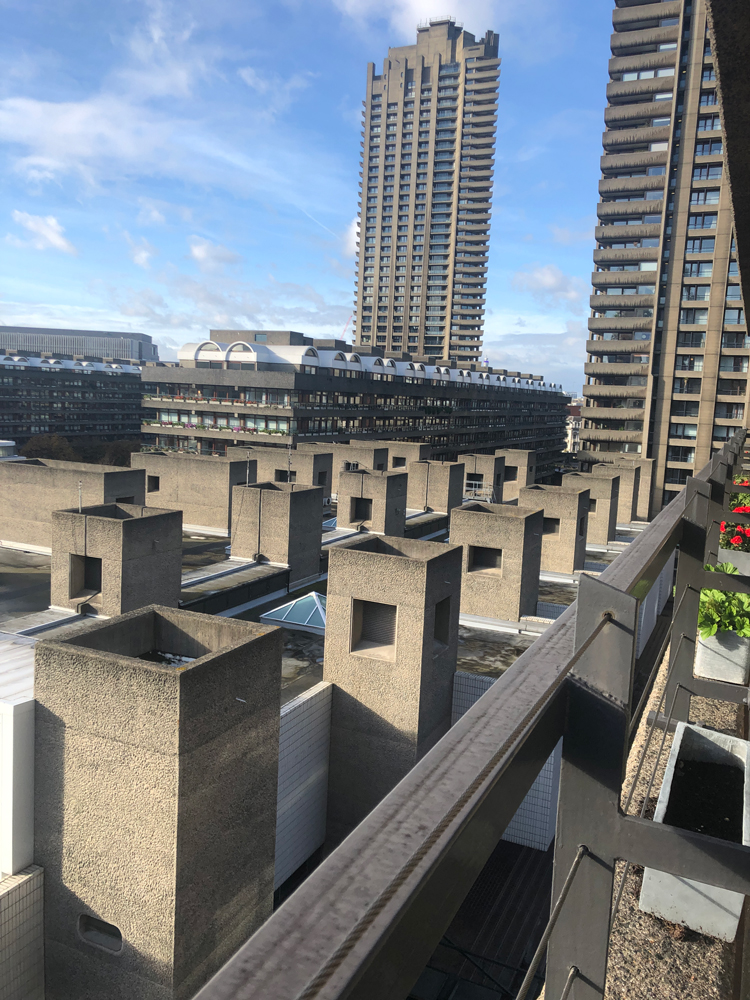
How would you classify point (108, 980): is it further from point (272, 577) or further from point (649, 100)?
point (649, 100)

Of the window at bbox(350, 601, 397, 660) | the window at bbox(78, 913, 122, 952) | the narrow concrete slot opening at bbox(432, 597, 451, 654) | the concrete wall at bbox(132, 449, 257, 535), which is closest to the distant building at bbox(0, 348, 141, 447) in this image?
the concrete wall at bbox(132, 449, 257, 535)

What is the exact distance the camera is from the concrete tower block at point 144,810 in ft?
37.8

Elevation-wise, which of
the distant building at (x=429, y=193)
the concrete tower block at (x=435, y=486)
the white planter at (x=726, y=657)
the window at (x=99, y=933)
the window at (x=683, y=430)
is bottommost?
the window at (x=99, y=933)

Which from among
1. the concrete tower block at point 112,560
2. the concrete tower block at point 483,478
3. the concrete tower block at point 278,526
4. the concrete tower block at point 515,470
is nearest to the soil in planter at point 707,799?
the concrete tower block at point 112,560

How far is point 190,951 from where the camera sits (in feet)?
39.8

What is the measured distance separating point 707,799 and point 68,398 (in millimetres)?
120319

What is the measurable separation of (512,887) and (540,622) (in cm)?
895

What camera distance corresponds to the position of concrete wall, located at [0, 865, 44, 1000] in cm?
1208

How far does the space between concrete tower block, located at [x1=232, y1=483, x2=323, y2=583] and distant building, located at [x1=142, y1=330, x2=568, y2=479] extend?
39573 millimetres

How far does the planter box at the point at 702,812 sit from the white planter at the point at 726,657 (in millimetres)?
1807

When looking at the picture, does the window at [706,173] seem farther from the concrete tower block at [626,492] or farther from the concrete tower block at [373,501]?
the concrete tower block at [373,501]

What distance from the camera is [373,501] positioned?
40.1m

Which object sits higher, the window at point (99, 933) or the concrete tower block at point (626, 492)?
the concrete tower block at point (626, 492)

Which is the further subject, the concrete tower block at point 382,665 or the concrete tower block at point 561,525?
the concrete tower block at point 561,525
